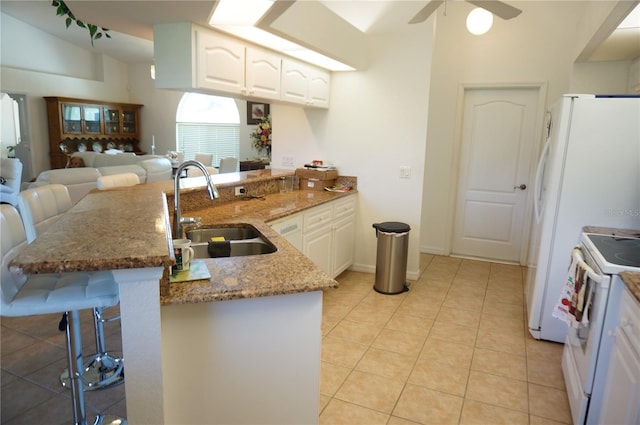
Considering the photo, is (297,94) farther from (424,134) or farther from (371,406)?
(371,406)

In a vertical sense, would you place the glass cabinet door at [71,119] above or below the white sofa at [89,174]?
above

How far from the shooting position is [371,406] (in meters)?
2.27

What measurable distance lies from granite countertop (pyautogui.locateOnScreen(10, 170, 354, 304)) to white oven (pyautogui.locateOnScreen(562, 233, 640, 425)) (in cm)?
137

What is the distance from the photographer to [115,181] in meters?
2.79

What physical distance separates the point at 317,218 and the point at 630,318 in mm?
2322

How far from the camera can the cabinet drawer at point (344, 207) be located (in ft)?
13.0

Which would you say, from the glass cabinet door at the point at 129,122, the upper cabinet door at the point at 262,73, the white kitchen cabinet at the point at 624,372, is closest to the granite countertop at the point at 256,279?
the white kitchen cabinet at the point at 624,372

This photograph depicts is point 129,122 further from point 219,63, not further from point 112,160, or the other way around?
point 219,63

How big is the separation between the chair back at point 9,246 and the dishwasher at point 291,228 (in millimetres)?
1437

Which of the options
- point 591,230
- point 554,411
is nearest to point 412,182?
point 591,230

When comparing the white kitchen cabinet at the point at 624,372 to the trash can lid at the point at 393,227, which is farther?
the trash can lid at the point at 393,227

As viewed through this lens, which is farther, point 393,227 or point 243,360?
point 393,227

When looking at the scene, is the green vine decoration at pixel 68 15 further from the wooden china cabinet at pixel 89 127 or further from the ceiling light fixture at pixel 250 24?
the wooden china cabinet at pixel 89 127

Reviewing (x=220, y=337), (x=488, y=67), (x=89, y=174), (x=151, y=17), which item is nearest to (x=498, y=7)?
(x=151, y=17)
